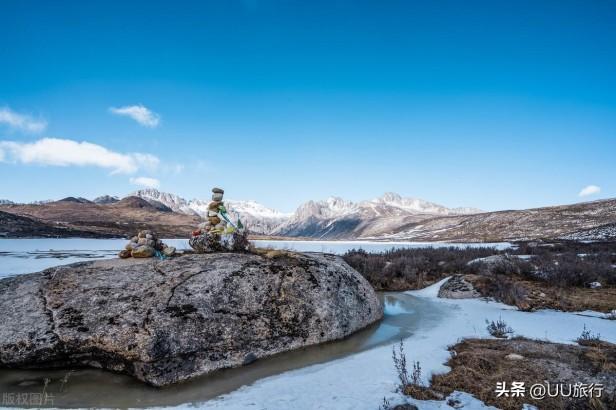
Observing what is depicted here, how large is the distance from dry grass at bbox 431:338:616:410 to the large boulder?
2.97 metres

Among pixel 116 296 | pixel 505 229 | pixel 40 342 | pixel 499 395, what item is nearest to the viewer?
pixel 499 395

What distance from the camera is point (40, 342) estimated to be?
5.81m

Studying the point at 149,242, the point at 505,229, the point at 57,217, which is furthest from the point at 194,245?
the point at 57,217

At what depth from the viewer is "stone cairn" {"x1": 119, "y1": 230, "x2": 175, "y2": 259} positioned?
8.30 m

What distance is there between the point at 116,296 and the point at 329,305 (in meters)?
4.47

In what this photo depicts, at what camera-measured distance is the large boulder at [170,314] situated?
5.71 meters

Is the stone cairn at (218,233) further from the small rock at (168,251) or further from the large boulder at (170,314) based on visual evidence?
the large boulder at (170,314)

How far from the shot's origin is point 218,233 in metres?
8.83

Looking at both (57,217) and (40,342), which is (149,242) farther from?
(57,217)

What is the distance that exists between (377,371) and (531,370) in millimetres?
2314

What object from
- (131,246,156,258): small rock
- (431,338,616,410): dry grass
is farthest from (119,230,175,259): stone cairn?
(431,338,616,410): dry grass

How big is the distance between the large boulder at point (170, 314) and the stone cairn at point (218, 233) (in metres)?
0.64

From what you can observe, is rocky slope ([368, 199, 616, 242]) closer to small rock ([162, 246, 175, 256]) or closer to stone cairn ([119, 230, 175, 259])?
small rock ([162, 246, 175, 256])

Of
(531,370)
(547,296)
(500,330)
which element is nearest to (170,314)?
(531,370)
